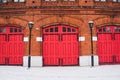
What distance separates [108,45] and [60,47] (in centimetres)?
419

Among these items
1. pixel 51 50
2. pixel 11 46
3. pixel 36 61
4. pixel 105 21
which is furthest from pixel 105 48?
pixel 11 46

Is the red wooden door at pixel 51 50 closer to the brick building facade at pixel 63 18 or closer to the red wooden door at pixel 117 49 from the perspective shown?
the brick building facade at pixel 63 18

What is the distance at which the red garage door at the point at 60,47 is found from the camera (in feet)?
69.9

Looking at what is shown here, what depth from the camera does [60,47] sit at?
21.3m

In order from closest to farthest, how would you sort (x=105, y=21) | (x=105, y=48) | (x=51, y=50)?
(x=51, y=50) → (x=105, y=48) → (x=105, y=21)

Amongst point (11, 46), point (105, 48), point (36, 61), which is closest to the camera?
point (36, 61)

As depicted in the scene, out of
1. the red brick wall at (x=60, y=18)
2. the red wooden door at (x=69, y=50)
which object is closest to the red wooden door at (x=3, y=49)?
the red brick wall at (x=60, y=18)

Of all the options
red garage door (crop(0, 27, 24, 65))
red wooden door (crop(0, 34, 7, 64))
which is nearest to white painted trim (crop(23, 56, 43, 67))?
red garage door (crop(0, 27, 24, 65))

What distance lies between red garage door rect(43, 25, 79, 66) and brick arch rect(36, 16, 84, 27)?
20.8 inches

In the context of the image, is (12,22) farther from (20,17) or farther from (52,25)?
(52,25)

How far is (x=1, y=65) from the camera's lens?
71.8ft

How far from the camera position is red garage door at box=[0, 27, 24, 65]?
2168 cm

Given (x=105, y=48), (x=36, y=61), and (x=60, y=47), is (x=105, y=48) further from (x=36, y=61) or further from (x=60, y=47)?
(x=36, y=61)
